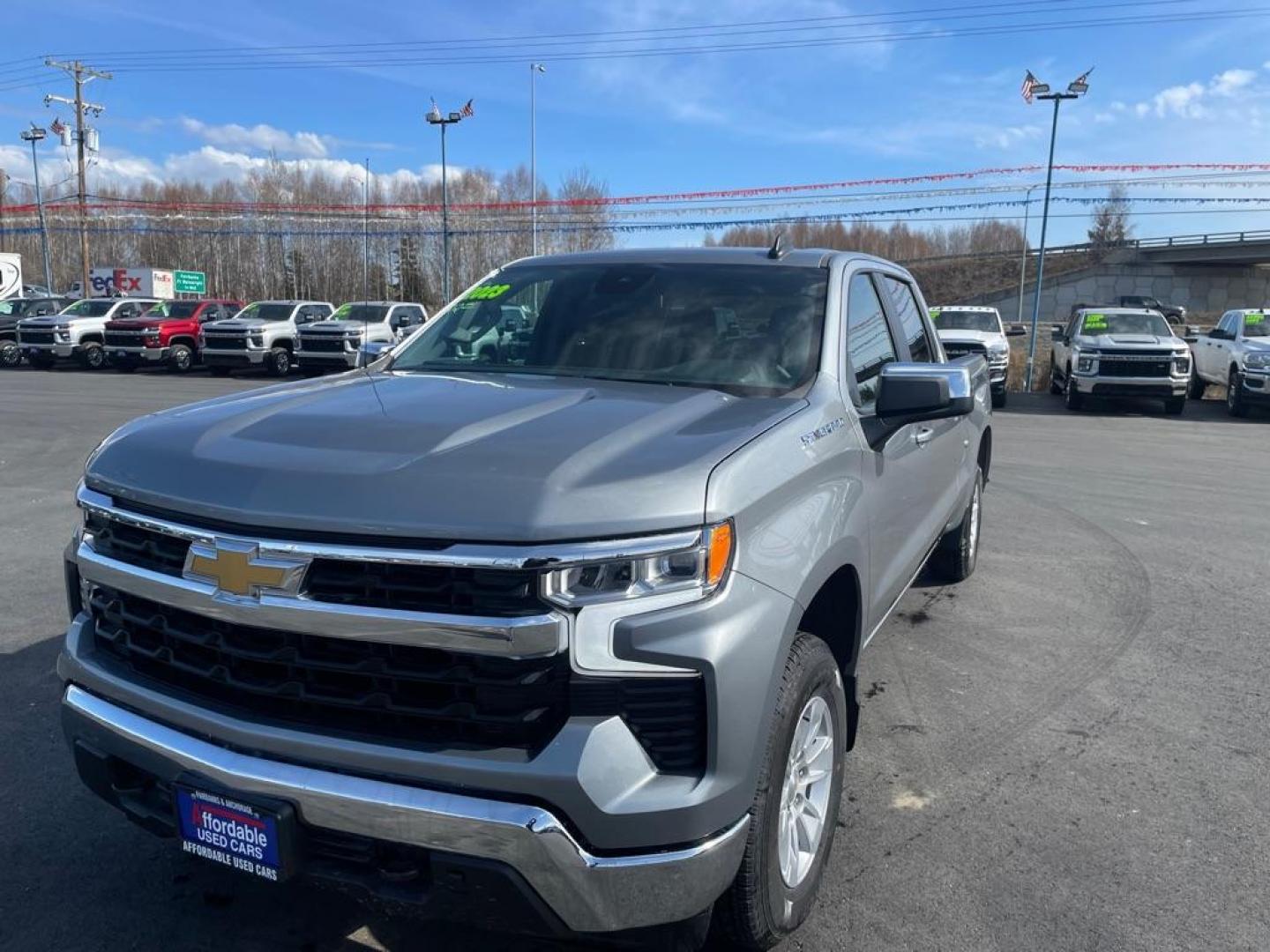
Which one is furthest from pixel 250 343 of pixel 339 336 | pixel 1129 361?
pixel 1129 361

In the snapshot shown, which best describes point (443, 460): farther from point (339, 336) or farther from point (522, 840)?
point (339, 336)

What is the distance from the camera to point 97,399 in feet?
60.8

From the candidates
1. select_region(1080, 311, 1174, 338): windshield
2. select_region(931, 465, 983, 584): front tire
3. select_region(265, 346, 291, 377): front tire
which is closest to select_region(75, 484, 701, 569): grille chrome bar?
select_region(931, 465, 983, 584): front tire

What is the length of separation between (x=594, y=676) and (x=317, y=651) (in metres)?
0.66

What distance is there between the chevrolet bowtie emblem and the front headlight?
23.6 inches

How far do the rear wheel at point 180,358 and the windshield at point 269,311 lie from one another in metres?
1.75

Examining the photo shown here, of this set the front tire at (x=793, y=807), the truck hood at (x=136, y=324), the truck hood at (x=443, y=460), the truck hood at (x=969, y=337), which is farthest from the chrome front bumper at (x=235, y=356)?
the front tire at (x=793, y=807)

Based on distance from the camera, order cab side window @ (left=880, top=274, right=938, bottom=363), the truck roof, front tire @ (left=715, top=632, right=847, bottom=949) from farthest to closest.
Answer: cab side window @ (left=880, top=274, right=938, bottom=363)
the truck roof
front tire @ (left=715, top=632, right=847, bottom=949)

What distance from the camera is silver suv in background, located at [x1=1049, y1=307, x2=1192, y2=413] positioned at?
17719mm

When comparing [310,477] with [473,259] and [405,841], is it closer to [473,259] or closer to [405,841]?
[405,841]

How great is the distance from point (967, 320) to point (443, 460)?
20618 millimetres

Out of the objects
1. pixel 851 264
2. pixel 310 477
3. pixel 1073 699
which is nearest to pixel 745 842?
pixel 310 477

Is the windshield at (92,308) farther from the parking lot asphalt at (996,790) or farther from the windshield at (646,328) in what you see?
the windshield at (646,328)

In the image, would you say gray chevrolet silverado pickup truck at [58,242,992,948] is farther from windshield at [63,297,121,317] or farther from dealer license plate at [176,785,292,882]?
windshield at [63,297,121,317]
